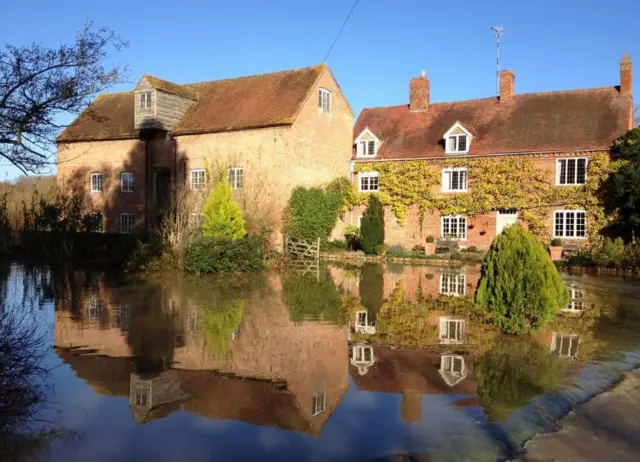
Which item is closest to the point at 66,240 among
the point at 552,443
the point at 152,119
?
the point at 152,119

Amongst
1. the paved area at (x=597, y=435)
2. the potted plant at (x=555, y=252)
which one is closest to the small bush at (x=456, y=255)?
the potted plant at (x=555, y=252)

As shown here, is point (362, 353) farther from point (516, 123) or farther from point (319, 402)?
point (516, 123)

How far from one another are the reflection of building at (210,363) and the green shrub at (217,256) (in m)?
6.29

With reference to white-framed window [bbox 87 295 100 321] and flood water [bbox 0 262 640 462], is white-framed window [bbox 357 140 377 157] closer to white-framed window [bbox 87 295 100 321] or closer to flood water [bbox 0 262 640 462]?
flood water [bbox 0 262 640 462]

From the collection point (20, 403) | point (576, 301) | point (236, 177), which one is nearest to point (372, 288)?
point (576, 301)

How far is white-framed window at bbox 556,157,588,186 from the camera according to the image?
2861 cm

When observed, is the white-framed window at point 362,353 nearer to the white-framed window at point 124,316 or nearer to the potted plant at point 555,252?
the white-framed window at point 124,316

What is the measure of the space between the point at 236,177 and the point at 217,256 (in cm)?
1035

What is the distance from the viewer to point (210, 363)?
8766mm

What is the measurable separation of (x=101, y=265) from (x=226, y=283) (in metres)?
8.86

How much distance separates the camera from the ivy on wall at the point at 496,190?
28.1 metres

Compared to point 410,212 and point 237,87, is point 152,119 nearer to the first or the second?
point 237,87

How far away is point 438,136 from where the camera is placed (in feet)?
109

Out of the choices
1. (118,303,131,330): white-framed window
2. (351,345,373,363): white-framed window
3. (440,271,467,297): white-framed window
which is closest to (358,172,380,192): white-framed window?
(440,271,467,297): white-framed window
